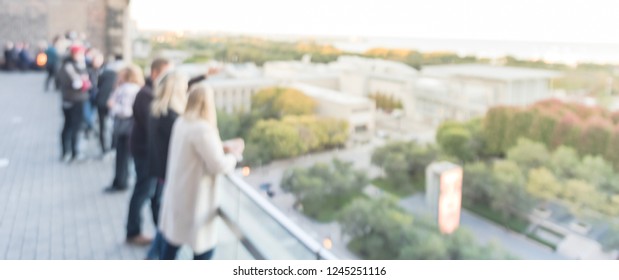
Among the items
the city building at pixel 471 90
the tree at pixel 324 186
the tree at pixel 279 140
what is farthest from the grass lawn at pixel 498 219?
the city building at pixel 471 90

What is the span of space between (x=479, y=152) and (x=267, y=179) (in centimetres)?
767

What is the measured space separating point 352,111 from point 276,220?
1008 inches

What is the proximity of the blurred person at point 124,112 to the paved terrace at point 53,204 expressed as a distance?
14 cm

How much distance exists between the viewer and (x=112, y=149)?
3.22 metres

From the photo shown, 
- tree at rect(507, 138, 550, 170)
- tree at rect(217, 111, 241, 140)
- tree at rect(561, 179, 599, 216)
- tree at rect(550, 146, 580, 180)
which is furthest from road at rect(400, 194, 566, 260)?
tree at rect(217, 111, 241, 140)

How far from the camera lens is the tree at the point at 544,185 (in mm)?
15078

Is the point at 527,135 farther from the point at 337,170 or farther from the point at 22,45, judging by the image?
the point at 22,45

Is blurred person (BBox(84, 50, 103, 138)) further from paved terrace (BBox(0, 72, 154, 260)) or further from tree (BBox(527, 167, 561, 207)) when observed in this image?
tree (BBox(527, 167, 561, 207))

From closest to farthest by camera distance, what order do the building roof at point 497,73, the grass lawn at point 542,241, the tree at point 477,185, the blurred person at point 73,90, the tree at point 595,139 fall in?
the blurred person at point 73,90
the grass lawn at point 542,241
the tree at point 477,185
the tree at point 595,139
the building roof at point 497,73

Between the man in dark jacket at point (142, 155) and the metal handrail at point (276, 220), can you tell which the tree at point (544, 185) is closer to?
the man in dark jacket at point (142, 155)

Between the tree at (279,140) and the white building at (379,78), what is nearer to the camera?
the tree at (279,140)

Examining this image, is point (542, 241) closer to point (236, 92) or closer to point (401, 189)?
point (401, 189)

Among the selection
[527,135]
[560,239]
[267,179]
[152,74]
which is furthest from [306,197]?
[152,74]

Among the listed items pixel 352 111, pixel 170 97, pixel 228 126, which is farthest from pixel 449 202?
pixel 170 97
